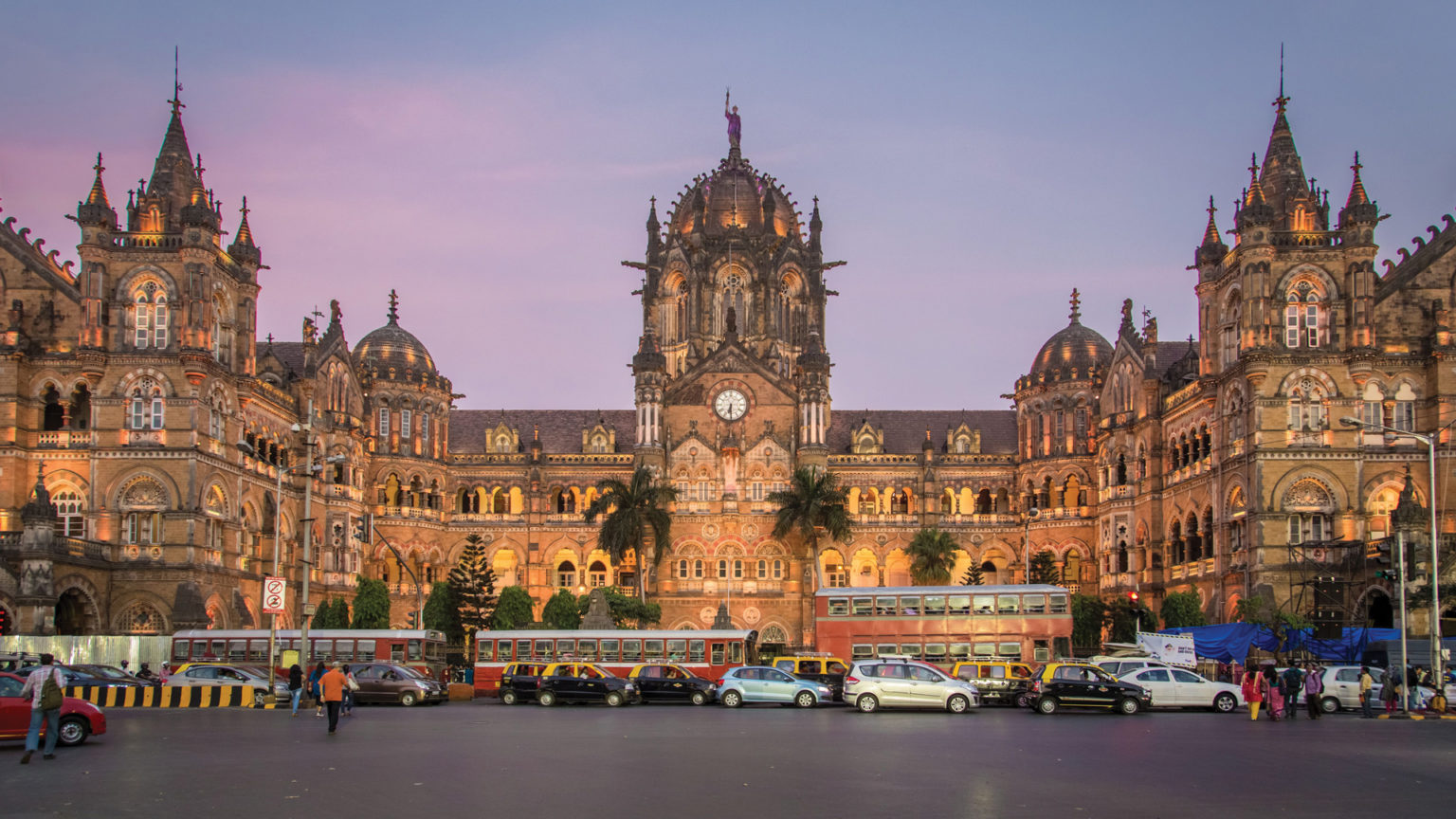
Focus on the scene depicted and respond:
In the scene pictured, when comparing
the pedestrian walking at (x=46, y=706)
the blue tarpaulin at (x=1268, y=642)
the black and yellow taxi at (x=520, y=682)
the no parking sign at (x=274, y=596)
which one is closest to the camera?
the pedestrian walking at (x=46, y=706)

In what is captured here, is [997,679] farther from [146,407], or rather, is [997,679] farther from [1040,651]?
[146,407]

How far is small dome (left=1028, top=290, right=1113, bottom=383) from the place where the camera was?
9419cm

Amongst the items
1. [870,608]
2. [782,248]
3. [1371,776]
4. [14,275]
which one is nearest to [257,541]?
[14,275]

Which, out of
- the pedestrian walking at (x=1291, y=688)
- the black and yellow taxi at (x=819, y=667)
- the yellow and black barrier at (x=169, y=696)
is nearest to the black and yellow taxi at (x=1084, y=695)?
the pedestrian walking at (x=1291, y=688)

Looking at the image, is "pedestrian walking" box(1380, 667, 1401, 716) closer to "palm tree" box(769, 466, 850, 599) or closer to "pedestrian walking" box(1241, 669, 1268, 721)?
"pedestrian walking" box(1241, 669, 1268, 721)

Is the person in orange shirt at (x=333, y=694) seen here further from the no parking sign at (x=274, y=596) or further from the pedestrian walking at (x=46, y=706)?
the no parking sign at (x=274, y=596)

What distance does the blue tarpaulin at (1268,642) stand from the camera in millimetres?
56719

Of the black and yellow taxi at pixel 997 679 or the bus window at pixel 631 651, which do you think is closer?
the black and yellow taxi at pixel 997 679

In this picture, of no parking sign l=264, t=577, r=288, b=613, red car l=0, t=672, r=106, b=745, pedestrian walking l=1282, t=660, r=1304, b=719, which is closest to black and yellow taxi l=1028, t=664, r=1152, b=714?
pedestrian walking l=1282, t=660, r=1304, b=719

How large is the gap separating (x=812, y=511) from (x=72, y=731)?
6032cm

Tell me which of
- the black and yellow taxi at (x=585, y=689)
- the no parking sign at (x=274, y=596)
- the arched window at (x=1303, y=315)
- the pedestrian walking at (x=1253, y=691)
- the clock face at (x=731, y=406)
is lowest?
the black and yellow taxi at (x=585, y=689)

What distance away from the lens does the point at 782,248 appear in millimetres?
106688

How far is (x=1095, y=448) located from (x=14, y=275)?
61.4 m

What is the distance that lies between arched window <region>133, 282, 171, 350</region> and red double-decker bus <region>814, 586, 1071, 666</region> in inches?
1345
